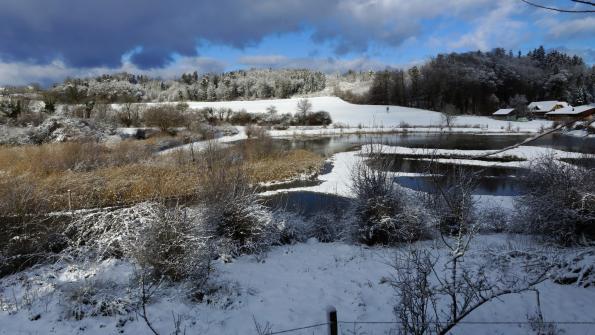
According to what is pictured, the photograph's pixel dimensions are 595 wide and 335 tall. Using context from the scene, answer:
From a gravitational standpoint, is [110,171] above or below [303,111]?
below

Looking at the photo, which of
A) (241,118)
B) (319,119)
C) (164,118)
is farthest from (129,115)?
(319,119)

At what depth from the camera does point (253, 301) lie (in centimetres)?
560

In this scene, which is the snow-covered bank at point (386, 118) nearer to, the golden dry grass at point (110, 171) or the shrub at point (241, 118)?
the shrub at point (241, 118)

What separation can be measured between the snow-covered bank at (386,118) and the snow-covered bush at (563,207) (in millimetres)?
42112

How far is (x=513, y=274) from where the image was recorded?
20.2 feet

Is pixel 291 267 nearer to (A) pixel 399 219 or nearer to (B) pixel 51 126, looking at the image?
(A) pixel 399 219

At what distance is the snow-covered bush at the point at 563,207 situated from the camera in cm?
754

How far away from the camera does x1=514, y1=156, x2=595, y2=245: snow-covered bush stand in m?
7.54

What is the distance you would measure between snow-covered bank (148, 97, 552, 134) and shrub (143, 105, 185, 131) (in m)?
25.4

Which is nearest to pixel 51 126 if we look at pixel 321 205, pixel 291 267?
pixel 321 205

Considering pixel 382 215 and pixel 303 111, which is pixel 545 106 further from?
pixel 382 215

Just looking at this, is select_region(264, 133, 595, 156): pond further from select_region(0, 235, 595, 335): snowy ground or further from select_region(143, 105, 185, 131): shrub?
select_region(0, 235, 595, 335): snowy ground

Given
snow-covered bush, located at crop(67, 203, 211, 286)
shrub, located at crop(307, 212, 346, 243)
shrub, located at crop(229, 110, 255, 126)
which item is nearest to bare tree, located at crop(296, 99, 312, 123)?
shrub, located at crop(229, 110, 255, 126)

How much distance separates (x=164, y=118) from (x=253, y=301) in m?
35.9
